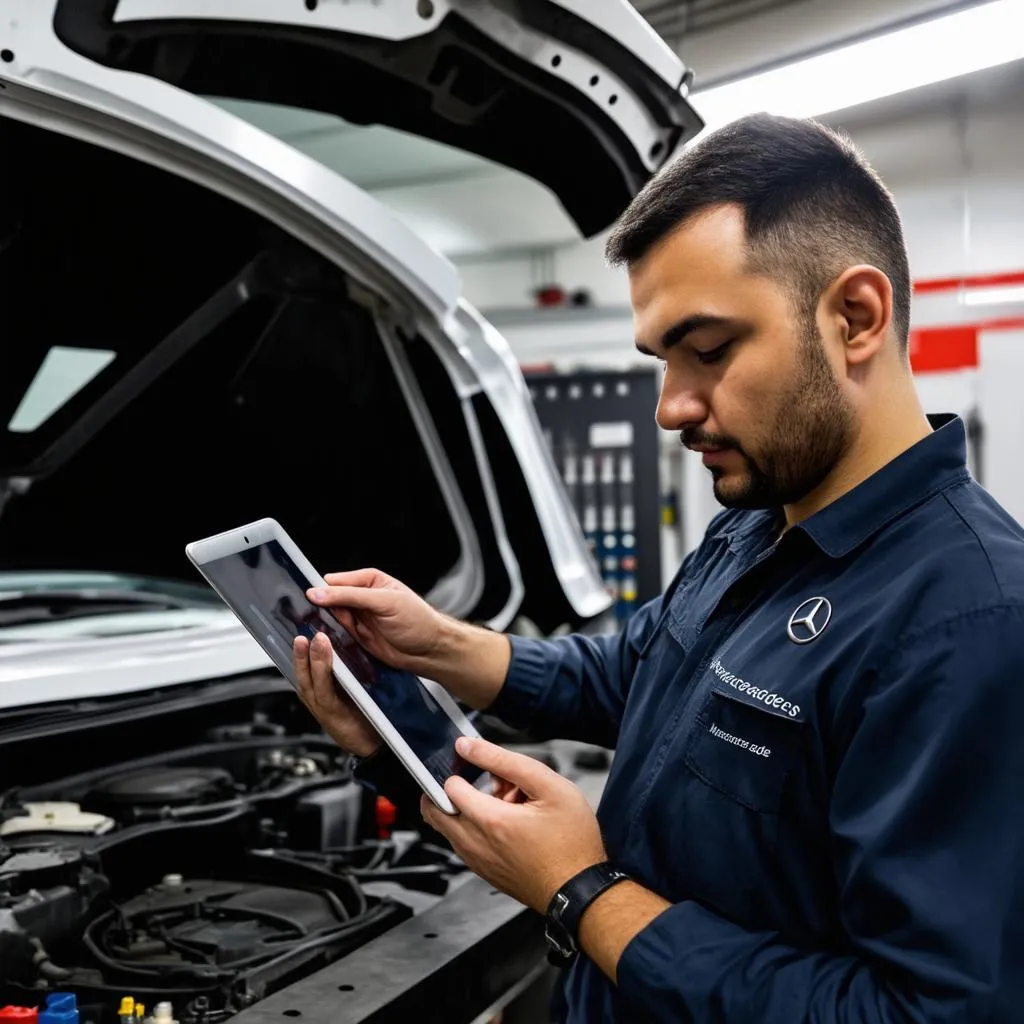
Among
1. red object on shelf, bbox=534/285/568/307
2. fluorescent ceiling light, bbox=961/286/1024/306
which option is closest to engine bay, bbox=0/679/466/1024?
fluorescent ceiling light, bbox=961/286/1024/306

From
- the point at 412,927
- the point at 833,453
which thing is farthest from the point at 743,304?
the point at 412,927

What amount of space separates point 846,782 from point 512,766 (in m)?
0.34

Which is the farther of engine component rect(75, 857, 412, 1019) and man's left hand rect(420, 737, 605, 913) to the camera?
engine component rect(75, 857, 412, 1019)

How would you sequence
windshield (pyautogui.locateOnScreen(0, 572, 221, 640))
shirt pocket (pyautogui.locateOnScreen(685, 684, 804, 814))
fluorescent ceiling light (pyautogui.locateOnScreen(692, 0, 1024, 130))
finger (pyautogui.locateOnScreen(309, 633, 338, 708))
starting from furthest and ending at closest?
1. fluorescent ceiling light (pyautogui.locateOnScreen(692, 0, 1024, 130))
2. windshield (pyautogui.locateOnScreen(0, 572, 221, 640))
3. finger (pyautogui.locateOnScreen(309, 633, 338, 708))
4. shirt pocket (pyautogui.locateOnScreen(685, 684, 804, 814))

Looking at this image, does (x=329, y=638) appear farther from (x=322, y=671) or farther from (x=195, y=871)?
(x=195, y=871)

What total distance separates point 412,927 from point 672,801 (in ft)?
1.67

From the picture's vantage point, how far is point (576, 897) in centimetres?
90

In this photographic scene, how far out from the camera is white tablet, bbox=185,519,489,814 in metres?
1.05

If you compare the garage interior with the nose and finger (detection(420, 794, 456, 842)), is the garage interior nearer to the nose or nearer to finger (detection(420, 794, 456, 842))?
finger (detection(420, 794, 456, 842))

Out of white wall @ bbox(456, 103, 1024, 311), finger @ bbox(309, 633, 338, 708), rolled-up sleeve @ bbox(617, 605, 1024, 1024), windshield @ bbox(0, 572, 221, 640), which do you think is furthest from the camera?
white wall @ bbox(456, 103, 1024, 311)

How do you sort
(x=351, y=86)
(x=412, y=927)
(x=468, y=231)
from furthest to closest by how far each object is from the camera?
1. (x=468, y=231)
2. (x=351, y=86)
3. (x=412, y=927)

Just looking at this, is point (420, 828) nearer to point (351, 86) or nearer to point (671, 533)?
point (351, 86)

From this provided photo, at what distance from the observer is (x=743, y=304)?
0.90 m

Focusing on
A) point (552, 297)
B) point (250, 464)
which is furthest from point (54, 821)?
point (552, 297)
